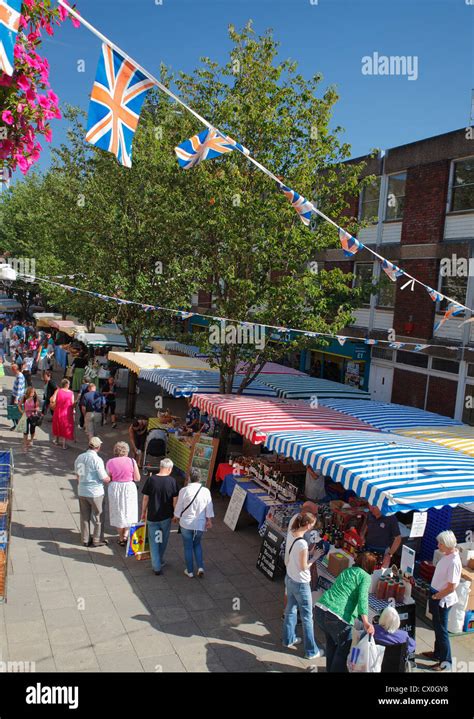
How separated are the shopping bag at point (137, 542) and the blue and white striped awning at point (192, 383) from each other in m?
5.11

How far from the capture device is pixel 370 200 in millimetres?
20031

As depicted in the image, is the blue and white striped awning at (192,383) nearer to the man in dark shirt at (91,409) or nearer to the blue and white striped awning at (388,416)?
the man in dark shirt at (91,409)

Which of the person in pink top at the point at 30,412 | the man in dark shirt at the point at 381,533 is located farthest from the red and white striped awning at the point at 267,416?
the person in pink top at the point at 30,412

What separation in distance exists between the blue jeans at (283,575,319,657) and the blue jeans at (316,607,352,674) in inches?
22.1

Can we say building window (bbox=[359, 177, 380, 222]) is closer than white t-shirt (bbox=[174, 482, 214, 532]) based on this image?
No

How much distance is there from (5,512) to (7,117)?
16.1 ft

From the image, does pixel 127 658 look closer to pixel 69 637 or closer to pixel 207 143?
pixel 69 637

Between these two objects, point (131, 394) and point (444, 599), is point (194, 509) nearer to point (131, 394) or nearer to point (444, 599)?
point (444, 599)

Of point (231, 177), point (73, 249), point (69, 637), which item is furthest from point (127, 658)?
point (73, 249)

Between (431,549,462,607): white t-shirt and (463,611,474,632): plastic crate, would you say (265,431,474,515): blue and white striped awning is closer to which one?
(431,549,462,607): white t-shirt

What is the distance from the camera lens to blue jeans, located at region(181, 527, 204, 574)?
8.12 metres

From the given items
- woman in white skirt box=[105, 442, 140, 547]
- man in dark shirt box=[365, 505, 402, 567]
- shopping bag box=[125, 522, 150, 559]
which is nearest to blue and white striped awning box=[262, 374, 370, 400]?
man in dark shirt box=[365, 505, 402, 567]

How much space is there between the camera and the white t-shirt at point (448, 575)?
6617mm

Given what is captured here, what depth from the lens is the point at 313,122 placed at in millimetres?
13203
